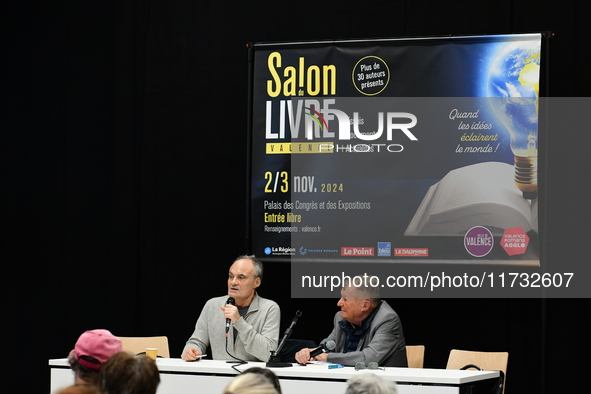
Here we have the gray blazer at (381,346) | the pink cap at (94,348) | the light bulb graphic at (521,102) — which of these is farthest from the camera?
the light bulb graphic at (521,102)

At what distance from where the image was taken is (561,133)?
4.55 metres

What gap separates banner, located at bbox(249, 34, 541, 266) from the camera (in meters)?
4.47

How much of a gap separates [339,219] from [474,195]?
85 centimetres

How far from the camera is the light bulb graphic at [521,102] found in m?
4.43

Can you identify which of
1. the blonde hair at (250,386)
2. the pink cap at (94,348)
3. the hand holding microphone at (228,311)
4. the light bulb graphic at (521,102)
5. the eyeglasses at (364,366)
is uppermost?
the light bulb graphic at (521,102)

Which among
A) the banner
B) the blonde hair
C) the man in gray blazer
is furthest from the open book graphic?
the blonde hair

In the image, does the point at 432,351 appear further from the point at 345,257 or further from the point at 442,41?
the point at 442,41

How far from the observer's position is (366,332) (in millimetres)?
4051

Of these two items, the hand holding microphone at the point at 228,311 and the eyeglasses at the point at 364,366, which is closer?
the eyeglasses at the point at 364,366

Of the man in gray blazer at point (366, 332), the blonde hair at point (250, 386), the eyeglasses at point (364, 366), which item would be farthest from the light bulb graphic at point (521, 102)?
the blonde hair at point (250, 386)

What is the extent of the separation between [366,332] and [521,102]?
1.70 metres

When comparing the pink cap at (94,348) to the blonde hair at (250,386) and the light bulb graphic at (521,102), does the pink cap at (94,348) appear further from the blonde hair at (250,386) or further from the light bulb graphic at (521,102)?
the light bulb graphic at (521,102)

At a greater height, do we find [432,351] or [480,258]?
[480,258]

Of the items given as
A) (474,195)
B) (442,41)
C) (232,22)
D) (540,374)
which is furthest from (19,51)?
(540,374)
